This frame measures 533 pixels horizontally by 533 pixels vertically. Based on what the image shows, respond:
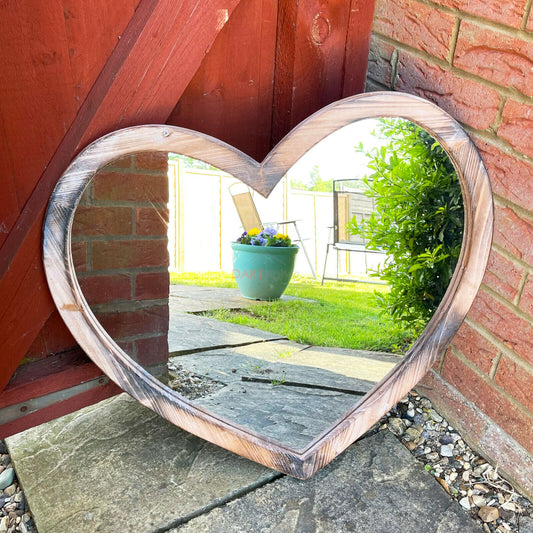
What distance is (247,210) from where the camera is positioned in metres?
1.12

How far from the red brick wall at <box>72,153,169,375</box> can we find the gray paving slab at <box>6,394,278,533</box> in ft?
0.78

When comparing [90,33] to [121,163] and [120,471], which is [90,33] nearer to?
[121,163]

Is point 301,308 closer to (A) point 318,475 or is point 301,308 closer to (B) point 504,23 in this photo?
(A) point 318,475

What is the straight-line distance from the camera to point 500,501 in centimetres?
118

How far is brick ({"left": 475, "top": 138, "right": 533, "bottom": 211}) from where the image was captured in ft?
Answer: 3.77

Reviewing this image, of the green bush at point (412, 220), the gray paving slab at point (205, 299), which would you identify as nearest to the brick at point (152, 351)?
the gray paving slab at point (205, 299)

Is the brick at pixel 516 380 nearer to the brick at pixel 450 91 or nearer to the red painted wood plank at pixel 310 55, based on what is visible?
the brick at pixel 450 91

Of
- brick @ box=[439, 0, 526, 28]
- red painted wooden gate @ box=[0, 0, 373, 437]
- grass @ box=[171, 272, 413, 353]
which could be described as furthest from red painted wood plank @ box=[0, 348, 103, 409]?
brick @ box=[439, 0, 526, 28]

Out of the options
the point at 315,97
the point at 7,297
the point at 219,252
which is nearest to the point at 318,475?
the point at 219,252

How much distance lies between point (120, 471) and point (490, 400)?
100 cm

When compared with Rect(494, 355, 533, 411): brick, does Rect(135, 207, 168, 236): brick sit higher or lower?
higher

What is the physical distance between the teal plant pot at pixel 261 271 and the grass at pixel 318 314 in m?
0.02

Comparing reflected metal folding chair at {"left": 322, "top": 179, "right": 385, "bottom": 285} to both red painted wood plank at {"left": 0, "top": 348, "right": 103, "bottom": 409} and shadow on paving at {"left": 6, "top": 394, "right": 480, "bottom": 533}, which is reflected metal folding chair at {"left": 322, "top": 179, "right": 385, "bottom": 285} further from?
red painted wood plank at {"left": 0, "top": 348, "right": 103, "bottom": 409}

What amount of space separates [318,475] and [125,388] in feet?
1.78
